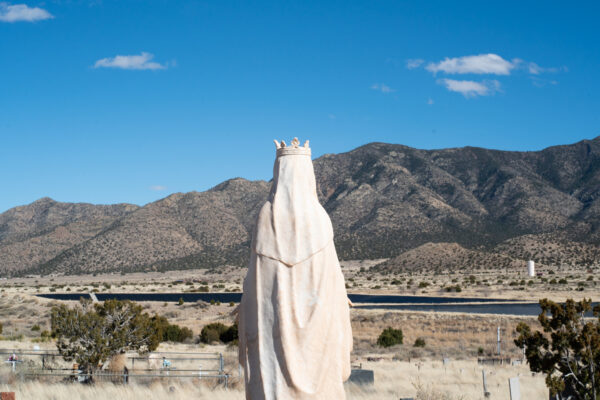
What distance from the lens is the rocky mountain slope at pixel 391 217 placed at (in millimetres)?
106500

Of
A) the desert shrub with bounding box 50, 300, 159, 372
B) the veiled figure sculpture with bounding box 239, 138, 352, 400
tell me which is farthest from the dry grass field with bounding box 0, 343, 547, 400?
the veiled figure sculpture with bounding box 239, 138, 352, 400

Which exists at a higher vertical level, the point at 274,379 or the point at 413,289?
the point at 274,379

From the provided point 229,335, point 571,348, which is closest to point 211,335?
point 229,335

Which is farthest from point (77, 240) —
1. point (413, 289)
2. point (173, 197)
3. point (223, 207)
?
point (413, 289)

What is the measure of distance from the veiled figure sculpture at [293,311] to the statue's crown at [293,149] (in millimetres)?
504

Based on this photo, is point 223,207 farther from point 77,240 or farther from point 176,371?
point 176,371

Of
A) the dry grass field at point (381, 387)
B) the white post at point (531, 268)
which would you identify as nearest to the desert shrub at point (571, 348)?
the dry grass field at point (381, 387)

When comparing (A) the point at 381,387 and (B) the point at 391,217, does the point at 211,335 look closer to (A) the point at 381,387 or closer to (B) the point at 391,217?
(A) the point at 381,387

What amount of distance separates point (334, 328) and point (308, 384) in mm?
588

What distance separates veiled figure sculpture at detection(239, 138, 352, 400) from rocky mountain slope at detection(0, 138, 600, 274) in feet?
288

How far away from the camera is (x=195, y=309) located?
50.9 m

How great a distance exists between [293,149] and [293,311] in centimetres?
164

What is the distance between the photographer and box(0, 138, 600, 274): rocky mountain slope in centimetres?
10650

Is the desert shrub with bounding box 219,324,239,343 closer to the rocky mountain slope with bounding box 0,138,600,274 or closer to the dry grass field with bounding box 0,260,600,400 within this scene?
the dry grass field with bounding box 0,260,600,400
